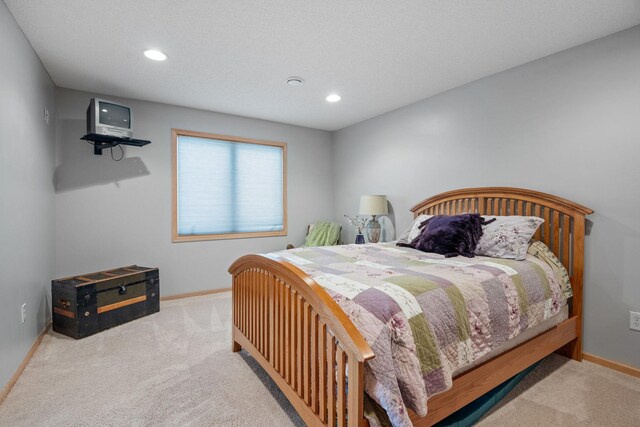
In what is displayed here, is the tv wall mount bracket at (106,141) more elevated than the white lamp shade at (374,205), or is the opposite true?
the tv wall mount bracket at (106,141)

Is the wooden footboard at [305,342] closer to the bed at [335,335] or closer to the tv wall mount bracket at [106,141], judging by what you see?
the bed at [335,335]

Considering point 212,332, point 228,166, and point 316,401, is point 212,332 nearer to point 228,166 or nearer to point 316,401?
point 316,401

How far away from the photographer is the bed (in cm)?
124

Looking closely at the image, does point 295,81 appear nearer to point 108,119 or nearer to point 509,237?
point 108,119

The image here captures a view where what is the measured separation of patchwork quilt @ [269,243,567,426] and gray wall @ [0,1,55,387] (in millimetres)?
1878

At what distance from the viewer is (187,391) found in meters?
1.97

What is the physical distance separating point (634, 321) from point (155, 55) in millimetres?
4134

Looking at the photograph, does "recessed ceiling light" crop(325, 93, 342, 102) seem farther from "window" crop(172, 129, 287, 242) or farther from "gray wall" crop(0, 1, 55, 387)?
"gray wall" crop(0, 1, 55, 387)

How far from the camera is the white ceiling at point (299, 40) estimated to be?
6.50ft

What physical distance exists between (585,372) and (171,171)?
439cm

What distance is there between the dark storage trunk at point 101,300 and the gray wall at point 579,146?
330 cm

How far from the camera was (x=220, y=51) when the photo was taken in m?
2.52

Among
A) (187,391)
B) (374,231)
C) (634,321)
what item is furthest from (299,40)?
(634,321)

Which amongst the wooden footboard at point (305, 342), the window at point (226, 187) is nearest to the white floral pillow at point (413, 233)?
the wooden footboard at point (305, 342)
